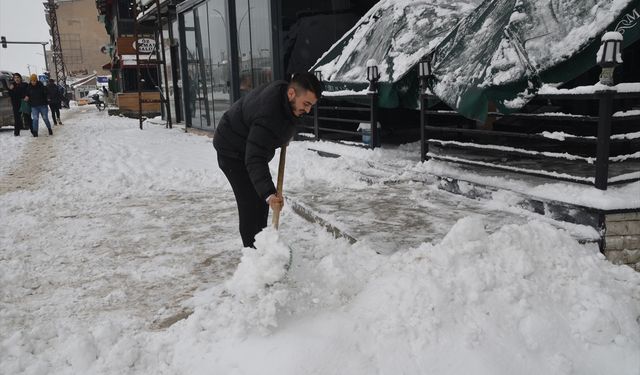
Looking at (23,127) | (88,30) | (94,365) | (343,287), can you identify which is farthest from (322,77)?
(88,30)

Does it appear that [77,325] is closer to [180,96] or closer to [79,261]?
[79,261]

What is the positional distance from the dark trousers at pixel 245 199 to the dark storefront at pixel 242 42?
6.67 m

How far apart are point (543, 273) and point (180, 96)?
16208 millimetres

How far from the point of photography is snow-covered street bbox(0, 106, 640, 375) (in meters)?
2.73

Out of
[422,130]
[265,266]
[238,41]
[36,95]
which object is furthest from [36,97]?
[265,266]

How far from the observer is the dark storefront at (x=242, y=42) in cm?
1015

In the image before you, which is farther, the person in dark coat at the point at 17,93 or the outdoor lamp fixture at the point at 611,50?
the person in dark coat at the point at 17,93

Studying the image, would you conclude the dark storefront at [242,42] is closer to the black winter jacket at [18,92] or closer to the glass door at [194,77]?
the glass door at [194,77]

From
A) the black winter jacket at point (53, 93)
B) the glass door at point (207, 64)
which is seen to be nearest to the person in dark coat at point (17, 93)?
the black winter jacket at point (53, 93)

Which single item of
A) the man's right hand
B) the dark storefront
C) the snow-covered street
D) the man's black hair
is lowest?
the snow-covered street

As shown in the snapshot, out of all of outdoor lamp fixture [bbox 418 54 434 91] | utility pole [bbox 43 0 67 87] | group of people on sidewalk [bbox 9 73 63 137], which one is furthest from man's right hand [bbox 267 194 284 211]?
utility pole [bbox 43 0 67 87]

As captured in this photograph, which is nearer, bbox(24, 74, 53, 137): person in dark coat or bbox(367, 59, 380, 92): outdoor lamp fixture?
bbox(367, 59, 380, 92): outdoor lamp fixture

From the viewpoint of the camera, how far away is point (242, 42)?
38.2 feet

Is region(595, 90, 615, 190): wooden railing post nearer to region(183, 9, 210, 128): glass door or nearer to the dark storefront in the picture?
the dark storefront
